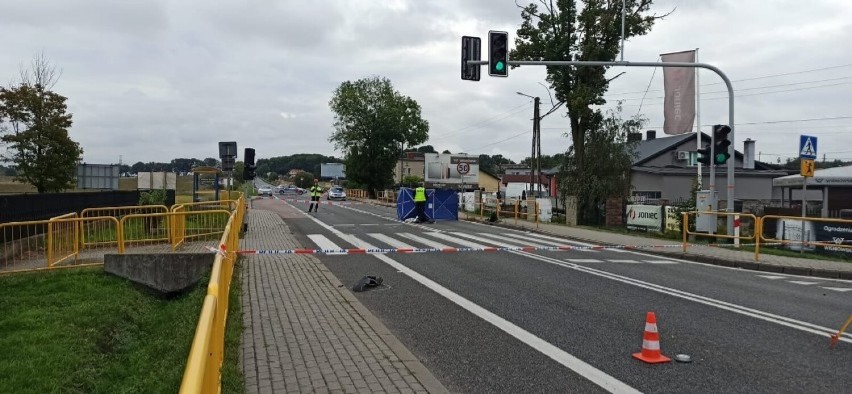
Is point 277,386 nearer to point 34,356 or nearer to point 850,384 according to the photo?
point 34,356

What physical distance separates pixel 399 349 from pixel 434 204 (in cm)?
2384

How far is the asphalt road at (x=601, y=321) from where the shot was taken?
5426 millimetres

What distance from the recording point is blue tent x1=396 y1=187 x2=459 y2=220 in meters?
29.2

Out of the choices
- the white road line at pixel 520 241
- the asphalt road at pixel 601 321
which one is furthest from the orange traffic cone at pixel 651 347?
the white road line at pixel 520 241

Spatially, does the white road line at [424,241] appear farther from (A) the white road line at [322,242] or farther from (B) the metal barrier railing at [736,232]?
(B) the metal barrier railing at [736,232]

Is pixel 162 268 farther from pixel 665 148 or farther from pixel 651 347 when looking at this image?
pixel 665 148

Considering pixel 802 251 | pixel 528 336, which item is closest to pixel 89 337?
pixel 528 336

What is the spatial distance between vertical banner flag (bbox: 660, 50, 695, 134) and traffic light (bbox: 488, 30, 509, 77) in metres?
11.0

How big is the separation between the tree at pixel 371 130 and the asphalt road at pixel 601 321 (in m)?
64.9

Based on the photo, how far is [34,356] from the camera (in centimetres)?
676

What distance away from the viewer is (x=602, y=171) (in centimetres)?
2856

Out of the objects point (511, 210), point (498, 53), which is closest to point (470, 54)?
point (498, 53)

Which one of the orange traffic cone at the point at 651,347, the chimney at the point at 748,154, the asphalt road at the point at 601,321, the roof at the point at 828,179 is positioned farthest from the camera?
the chimney at the point at 748,154

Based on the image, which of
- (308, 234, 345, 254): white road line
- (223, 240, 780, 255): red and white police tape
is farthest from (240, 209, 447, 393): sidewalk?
(308, 234, 345, 254): white road line
